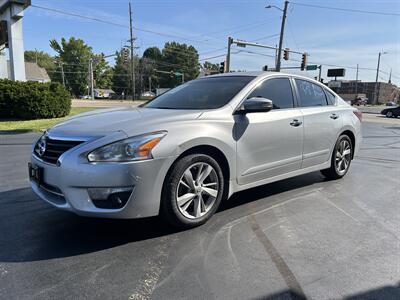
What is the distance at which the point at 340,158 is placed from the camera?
18.6ft

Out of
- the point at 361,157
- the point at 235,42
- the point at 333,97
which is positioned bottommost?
the point at 361,157

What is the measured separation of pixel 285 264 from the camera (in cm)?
299

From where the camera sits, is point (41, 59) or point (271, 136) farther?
point (41, 59)

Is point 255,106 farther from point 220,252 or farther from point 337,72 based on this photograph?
point 337,72

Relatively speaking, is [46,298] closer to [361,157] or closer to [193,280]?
[193,280]

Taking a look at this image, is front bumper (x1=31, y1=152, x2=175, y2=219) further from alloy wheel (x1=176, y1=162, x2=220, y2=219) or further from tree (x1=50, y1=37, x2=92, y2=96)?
tree (x1=50, y1=37, x2=92, y2=96)

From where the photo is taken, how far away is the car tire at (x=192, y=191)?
3.37 meters

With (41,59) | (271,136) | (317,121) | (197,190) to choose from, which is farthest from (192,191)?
(41,59)

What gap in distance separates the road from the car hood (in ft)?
3.36

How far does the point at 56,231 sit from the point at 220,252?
1676 mm

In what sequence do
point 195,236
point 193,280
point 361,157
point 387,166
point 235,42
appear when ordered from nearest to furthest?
point 193,280 < point 195,236 < point 387,166 < point 361,157 < point 235,42

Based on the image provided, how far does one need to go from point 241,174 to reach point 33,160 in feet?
7.27

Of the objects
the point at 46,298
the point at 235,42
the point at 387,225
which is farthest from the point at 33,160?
the point at 235,42

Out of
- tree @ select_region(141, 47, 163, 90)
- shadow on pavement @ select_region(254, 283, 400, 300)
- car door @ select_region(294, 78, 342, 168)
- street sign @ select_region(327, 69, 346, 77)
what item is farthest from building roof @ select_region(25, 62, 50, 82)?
shadow on pavement @ select_region(254, 283, 400, 300)
